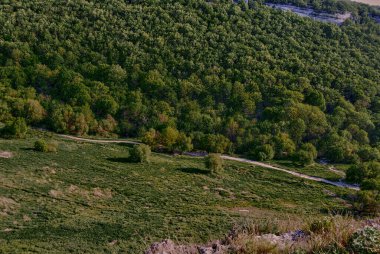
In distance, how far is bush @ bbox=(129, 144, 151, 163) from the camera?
6550 cm

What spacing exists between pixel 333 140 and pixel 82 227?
2595 inches

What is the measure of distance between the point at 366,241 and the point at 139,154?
180 ft

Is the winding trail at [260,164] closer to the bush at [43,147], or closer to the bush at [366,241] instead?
the bush at [43,147]

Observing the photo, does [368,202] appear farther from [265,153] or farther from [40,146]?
[40,146]

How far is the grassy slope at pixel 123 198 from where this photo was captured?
116ft

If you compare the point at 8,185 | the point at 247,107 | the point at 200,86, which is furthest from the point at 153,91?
the point at 8,185

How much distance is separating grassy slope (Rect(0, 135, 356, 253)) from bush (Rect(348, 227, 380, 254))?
54.1 ft

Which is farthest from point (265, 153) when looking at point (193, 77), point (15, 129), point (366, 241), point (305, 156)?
point (366, 241)

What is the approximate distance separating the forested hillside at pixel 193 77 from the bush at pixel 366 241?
207ft

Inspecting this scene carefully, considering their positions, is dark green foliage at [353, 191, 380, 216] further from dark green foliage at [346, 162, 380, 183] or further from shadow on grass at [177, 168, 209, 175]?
shadow on grass at [177, 168, 209, 175]

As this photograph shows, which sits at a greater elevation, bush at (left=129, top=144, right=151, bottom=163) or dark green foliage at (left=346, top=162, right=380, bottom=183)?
A: dark green foliage at (left=346, top=162, right=380, bottom=183)

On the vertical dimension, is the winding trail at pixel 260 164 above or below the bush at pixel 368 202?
below

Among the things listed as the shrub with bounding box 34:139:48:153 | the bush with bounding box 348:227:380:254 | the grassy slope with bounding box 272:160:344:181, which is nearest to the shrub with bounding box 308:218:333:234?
the bush with bounding box 348:227:380:254

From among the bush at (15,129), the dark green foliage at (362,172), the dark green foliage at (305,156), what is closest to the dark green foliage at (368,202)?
the dark green foliage at (362,172)
